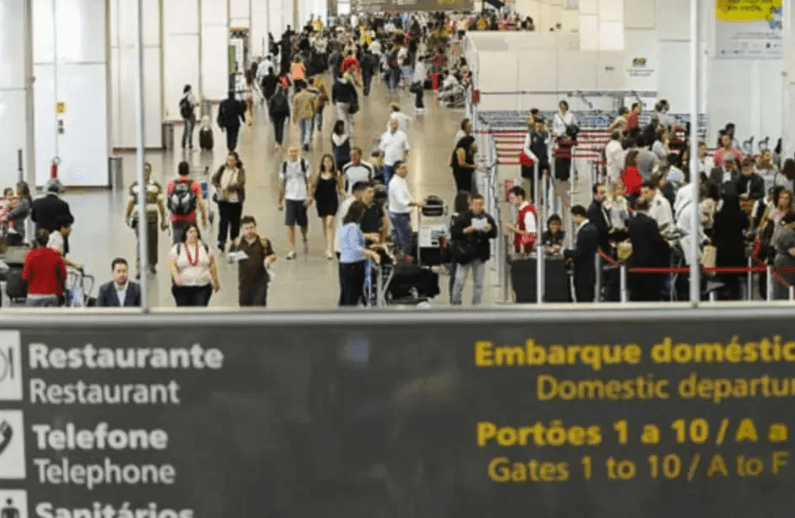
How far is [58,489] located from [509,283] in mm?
14242

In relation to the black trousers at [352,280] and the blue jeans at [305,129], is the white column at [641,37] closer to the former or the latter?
the blue jeans at [305,129]

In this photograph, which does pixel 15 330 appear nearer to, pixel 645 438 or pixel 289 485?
pixel 289 485

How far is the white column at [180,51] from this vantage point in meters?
48.7

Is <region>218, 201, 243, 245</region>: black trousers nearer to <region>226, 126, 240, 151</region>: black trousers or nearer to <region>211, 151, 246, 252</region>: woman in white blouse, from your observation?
<region>211, 151, 246, 252</region>: woman in white blouse

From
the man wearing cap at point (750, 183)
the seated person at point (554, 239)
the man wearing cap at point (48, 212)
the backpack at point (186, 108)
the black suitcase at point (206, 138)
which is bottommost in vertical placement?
the seated person at point (554, 239)

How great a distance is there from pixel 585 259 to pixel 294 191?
7.43 m

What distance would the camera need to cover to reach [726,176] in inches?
982

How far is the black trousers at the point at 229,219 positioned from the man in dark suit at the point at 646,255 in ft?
26.6

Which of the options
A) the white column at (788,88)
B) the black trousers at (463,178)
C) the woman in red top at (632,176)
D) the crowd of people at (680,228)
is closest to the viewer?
the crowd of people at (680,228)

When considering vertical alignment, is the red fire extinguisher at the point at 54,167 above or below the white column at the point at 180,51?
below

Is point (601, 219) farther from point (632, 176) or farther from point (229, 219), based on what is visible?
point (229, 219)

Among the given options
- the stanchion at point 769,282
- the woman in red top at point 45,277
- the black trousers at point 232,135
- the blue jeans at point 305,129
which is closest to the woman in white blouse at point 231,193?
the woman in red top at point 45,277

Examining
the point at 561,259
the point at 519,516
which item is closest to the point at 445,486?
the point at 519,516

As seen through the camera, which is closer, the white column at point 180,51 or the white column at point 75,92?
the white column at point 75,92
